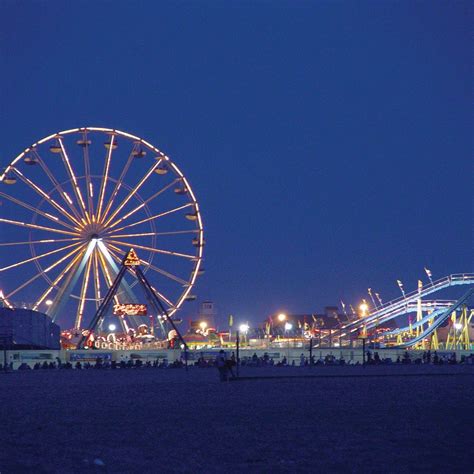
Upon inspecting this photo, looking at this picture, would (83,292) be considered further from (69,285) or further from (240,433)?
(240,433)

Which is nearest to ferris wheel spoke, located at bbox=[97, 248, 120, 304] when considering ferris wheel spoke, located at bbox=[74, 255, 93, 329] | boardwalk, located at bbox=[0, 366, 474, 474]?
ferris wheel spoke, located at bbox=[74, 255, 93, 329]

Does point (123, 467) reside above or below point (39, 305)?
below

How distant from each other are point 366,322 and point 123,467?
73754mm

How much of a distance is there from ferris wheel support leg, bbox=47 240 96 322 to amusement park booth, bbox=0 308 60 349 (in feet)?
7.58

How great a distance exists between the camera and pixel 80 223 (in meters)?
51.7

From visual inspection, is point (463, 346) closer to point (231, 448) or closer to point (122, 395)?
point (122, 395)

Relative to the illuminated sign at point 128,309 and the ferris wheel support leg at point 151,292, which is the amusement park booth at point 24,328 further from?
the ferris wheel support leg at point 151,292

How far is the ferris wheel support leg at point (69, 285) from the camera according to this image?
51.1 meters

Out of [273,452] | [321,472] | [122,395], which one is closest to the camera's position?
[321,472]

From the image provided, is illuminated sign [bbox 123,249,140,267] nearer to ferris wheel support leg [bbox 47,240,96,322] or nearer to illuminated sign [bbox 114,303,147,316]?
ferris wheel support leg [bbox 47,240,96,322]

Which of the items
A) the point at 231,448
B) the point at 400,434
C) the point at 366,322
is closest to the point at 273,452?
the point at 231,448

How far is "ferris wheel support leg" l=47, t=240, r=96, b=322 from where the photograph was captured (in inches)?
2010

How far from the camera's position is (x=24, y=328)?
54.5 meters

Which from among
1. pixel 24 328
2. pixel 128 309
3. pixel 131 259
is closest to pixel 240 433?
pixel 131 259
